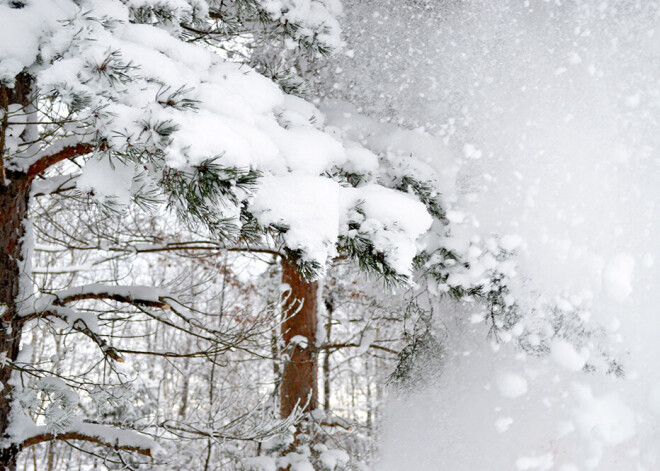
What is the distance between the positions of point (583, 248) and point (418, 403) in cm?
149

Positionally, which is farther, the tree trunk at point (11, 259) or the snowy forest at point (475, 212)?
the snowy forest at point (475, 212)

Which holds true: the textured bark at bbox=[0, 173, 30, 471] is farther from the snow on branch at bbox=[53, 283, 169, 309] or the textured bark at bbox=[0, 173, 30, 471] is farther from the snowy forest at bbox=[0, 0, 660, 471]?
the snow on branch at bbox=[53, 283, 169, 309]

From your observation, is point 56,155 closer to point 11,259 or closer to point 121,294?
point 11,259

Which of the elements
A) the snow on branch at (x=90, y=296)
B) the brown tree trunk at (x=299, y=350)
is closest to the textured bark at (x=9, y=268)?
the snow on branch at (x=90, y=296)

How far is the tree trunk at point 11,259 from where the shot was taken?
2742 millimetres

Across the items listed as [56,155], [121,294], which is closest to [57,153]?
[56,155]

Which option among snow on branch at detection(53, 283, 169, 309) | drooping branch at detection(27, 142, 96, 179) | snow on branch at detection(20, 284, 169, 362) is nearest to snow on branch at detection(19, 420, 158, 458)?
snow on branch at detection(20, 284, 169, 362)

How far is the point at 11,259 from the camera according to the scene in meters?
2.80

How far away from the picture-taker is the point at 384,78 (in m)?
3.29

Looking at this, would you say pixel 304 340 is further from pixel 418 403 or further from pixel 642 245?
Answer: pixel 642 245

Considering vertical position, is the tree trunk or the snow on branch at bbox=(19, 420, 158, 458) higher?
the tree trunk

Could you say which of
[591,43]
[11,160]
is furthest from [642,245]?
[11,160]

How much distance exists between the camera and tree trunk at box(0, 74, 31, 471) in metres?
2.74

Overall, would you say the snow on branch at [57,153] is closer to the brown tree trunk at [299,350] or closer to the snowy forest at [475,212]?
the snowy forest at [475,212]
